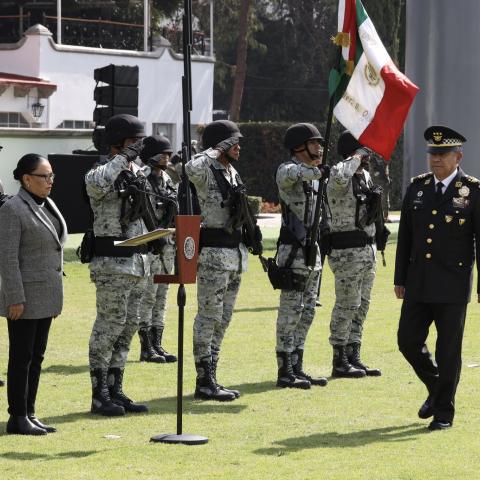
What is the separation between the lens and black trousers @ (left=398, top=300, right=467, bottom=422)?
9836mm

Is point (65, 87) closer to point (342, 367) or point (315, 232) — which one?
point (342, 367)

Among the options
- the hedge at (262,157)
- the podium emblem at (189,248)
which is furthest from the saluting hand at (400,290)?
the hedge at (262,157)

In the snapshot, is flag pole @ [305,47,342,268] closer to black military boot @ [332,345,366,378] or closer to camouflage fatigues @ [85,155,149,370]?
black military boot @ [332,345,366,378]

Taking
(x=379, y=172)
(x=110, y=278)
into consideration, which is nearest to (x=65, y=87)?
(x=379, y=172)

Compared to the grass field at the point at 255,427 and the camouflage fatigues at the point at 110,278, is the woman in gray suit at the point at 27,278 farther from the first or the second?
the camouflage fatigues at the point at 110,278

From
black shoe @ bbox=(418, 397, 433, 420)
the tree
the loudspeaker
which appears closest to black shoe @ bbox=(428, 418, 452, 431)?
black shoe @ bbox=(418, 397, 433, 420)

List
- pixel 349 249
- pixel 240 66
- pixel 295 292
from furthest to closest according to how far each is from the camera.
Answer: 1. pixel 240 66
2. pixel 349 249
3. pixel 295 292

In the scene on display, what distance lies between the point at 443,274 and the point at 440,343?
1.57 ft

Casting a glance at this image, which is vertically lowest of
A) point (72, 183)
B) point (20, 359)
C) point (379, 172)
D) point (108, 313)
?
point (379, 172)

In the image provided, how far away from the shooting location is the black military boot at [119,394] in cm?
1063

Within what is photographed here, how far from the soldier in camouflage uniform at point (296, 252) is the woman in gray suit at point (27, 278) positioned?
101 inches

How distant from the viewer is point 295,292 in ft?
39.1

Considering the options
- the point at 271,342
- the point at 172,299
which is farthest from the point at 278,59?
the point at 271,342

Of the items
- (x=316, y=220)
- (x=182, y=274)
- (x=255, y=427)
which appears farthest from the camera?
(x=316, y=220)
